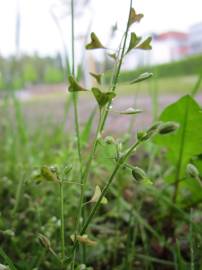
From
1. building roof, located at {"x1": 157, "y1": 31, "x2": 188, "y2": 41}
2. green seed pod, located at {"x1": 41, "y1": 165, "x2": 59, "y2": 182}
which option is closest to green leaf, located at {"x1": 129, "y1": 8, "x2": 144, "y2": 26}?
A: green seed pod, located at {"x1": 41, "y1": 165, "x2": 59, "y2": 182}

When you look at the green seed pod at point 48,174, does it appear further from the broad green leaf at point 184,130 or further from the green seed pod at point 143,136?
the broad green leaf at point 184,130

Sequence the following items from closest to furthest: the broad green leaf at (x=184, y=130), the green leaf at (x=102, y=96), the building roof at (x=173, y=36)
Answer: the green leaf at (x=102, y=96) → the broad green leaf at (x=184, y=130) → the building roof at (x=173, y=36)

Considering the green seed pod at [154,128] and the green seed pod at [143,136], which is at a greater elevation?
the green seed pod at [154,128]

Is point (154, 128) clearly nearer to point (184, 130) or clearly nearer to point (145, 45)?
point (145, 45)

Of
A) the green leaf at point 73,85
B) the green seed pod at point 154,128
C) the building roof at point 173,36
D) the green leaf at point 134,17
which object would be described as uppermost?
the green leaf at point 134,17

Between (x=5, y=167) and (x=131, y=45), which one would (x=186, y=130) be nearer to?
(x=131, y=45)

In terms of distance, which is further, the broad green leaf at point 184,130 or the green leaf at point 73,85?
the broad green leaf at point 184,130

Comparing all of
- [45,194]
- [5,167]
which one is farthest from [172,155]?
[5,167]

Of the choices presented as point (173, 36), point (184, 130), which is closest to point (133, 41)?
point (184, 130)

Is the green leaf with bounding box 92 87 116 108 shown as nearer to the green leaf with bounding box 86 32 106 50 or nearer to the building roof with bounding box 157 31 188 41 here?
the green leaf with bounding box 86 32 106 50

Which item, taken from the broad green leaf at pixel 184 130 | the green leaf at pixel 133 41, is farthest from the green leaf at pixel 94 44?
the broad green leaf at pixel 184 130
